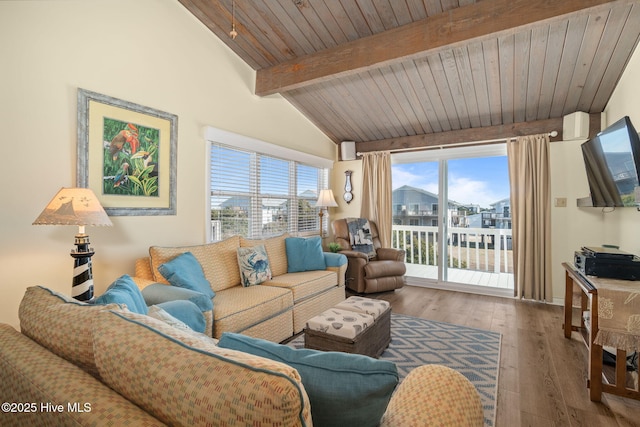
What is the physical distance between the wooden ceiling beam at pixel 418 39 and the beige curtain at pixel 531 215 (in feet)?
6.58

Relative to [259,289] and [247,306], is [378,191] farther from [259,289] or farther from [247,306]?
[247,306]

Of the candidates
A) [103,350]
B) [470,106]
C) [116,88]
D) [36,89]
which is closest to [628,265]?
[470,106]

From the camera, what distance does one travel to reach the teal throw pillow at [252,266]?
9.54 ft

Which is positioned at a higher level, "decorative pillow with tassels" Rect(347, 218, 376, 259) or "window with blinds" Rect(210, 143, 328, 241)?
"window with blinds" Rect(210, 143, 328, 241)

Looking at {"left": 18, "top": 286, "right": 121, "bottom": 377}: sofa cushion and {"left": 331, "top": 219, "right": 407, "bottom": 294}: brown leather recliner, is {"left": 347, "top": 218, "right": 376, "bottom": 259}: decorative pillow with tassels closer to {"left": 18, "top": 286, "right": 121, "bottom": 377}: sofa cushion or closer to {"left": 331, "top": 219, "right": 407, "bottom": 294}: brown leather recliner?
{"left": 331, "top": 219, "right": 407, "bottom": 294}: brown leather recliner

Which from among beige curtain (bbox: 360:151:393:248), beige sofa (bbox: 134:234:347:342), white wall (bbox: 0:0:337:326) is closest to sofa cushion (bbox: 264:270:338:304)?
beige sofa (bbox: 134:234:347:342)

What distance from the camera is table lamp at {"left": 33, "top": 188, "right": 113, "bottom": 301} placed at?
1.76 m

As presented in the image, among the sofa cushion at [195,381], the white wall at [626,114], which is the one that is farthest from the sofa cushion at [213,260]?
the white wall at [626,114]

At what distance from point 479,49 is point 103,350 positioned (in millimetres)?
3589

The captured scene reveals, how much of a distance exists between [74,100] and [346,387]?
105 inches

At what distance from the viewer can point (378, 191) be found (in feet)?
16.1

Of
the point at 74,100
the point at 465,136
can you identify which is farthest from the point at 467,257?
the point at 74,100

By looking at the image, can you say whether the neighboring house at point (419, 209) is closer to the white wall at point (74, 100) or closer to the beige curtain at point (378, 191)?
the beige curtain at point (378, 191)

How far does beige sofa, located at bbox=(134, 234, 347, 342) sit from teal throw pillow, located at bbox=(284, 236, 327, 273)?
0.06m
